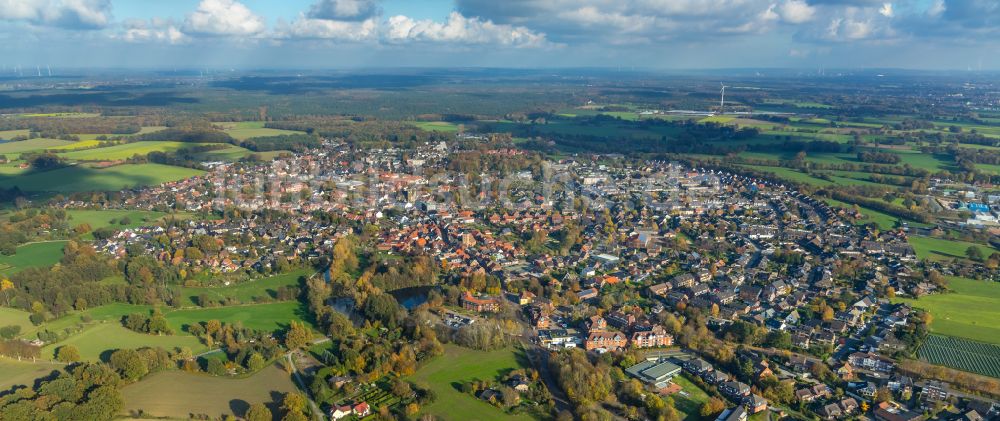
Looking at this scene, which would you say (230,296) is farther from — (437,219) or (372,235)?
(437,219)

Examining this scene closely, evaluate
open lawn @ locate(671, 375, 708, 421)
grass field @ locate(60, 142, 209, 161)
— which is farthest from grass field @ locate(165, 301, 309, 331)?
grass field @ locate(60, 142, 209, 161)

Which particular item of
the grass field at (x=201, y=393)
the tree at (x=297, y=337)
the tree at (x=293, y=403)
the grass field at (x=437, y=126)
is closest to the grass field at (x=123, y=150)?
the grass field at (x=437, y=126)

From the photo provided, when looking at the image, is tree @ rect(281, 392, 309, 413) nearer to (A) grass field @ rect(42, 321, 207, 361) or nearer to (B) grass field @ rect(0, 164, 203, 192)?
(A) grass field @ rect(42, 321, 207, 361)

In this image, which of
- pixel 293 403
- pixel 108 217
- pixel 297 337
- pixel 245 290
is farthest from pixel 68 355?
pixel 108 217

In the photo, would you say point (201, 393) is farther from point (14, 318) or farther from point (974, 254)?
point (974, 254)

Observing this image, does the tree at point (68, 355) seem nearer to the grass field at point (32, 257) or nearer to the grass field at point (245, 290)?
the grass field at point (245, 290)

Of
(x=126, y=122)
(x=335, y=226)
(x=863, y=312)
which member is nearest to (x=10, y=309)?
(x=335, y=226)

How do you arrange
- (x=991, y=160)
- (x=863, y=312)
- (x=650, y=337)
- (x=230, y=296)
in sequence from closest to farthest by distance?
(x=650, y=337), (x=863, y=312), (x=230, y=296), (x=991, y=160)
